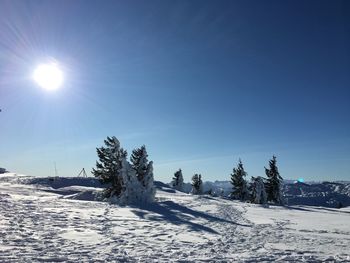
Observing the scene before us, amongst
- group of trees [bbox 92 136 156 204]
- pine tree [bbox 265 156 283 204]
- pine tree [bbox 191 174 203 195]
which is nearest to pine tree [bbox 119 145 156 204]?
group of trees [bbox 92 136 156 204]

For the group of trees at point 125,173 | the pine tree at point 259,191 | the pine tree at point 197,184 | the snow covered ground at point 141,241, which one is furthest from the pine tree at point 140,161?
the pine tree at point 197,184

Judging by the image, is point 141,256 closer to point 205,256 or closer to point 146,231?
point 205,256

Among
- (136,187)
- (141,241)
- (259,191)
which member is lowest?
(141,241)

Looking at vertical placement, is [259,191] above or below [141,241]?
above

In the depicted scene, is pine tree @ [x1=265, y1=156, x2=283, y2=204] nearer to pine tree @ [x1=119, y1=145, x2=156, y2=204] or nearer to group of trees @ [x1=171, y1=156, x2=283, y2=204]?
group of trees @ [x1=171, y1=156, x2=283, y2=204]

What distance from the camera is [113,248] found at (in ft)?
38.6

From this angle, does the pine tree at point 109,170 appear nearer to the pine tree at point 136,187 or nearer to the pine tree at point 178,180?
the pine tree at point 136,187

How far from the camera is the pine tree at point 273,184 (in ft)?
219

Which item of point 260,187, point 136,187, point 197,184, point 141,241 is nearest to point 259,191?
point 260,187

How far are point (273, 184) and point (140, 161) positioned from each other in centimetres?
3707

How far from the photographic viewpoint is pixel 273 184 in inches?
2660

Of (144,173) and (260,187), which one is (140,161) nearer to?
(144,173)

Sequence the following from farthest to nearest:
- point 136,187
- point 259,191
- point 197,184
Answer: point 197,184 → point 259,191 → point 136,187

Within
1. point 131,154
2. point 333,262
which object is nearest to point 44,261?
point 333,262
